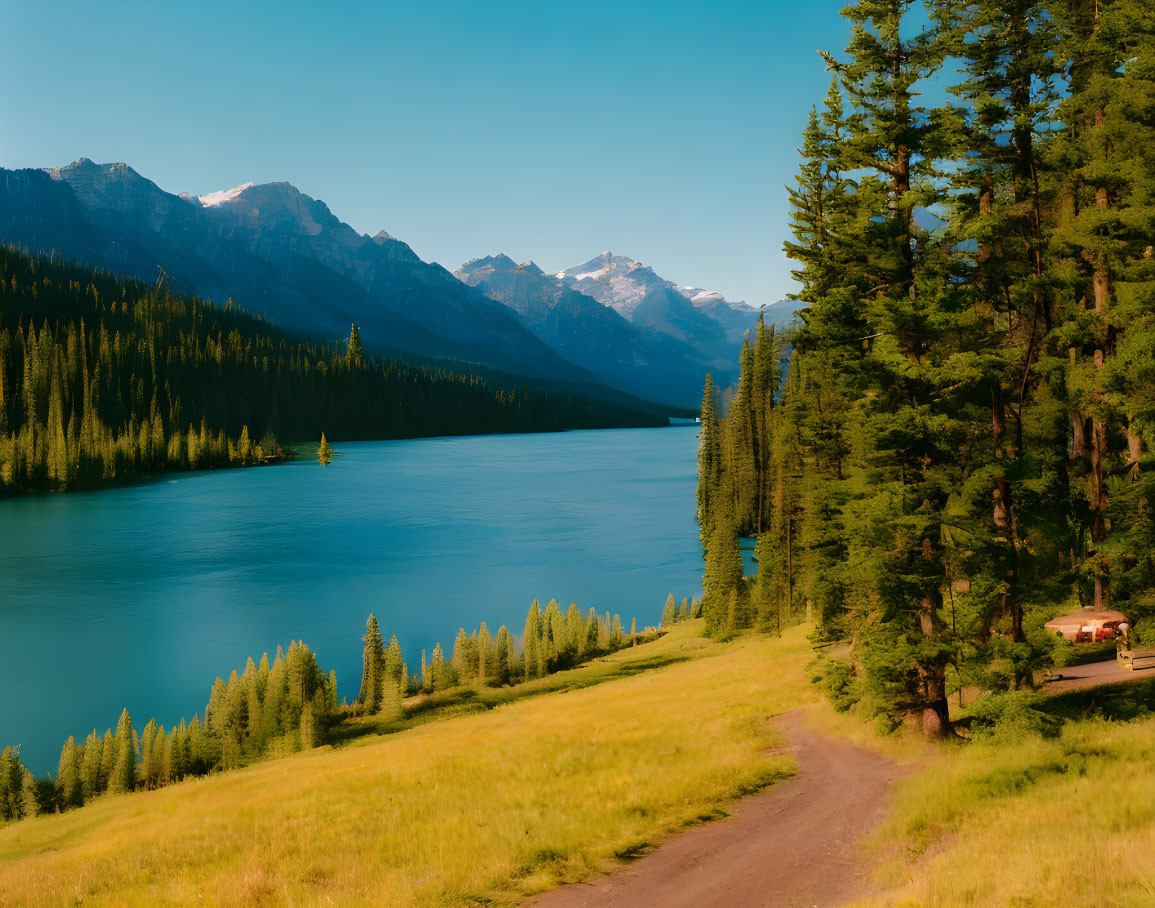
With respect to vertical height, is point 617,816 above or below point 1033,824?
below

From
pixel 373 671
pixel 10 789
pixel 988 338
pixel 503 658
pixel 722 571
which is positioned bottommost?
pixel 10 789

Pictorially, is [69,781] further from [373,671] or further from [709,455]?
[709,455]

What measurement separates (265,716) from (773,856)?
5233 cm

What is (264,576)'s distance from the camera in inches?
3883

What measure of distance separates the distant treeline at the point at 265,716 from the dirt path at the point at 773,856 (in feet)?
154

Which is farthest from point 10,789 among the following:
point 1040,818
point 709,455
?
point 709,455

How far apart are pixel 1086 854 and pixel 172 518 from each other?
474 feet

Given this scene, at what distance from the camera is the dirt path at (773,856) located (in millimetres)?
15188

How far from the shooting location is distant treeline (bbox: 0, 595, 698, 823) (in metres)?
50.4

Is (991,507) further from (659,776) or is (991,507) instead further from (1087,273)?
(659,776)

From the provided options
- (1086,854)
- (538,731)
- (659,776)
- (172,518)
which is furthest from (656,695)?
(172,518)

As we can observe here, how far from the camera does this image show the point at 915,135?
21.8 meters

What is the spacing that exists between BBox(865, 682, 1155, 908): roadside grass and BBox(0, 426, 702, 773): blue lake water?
2396 inches

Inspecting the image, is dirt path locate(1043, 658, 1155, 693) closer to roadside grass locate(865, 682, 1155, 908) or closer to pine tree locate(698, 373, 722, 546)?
roadside grass locate(865, 682, 1155, 908)
